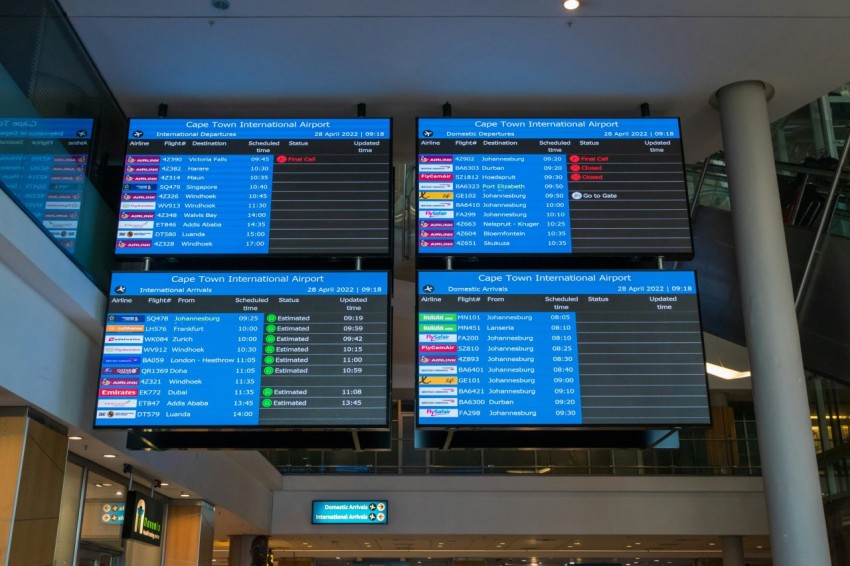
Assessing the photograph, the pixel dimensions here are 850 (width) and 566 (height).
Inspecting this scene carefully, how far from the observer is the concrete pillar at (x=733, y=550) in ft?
51.8

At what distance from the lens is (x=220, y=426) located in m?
5.04

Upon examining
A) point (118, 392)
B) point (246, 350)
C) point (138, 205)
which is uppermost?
point (138, 205)

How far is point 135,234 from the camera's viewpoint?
18.4 feet

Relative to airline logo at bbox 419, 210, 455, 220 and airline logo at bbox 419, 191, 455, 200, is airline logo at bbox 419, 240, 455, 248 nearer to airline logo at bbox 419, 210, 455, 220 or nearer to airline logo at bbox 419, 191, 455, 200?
airline logo at bbox 419, 210, 455, 220

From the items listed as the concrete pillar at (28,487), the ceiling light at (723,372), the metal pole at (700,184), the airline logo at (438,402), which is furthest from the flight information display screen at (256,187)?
the ceiling light at (723,372)

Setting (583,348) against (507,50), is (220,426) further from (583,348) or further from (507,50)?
(507,50)

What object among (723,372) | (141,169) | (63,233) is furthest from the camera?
(723,372)

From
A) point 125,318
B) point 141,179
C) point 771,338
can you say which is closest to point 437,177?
point 141,179

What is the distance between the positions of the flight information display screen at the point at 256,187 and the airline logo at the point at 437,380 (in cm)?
86

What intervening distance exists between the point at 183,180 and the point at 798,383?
4094mm

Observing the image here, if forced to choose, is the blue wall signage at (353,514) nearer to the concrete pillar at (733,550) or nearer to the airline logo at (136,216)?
the concrete pillar at (733,550)

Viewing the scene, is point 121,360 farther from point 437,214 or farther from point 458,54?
point 458,54

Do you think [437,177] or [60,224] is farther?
[437,177]

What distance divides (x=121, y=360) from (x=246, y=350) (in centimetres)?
74
